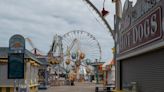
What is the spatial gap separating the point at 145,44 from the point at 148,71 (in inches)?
43.1

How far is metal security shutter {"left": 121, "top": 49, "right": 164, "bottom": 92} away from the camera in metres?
13.7

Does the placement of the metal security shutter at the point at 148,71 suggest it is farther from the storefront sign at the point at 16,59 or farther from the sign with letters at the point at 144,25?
the storefront sign at the point at 16,59

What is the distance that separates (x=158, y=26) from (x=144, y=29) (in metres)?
2.15

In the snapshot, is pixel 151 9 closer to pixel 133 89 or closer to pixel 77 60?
pixel 133 89

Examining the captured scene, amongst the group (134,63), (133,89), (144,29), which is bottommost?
(133,89)

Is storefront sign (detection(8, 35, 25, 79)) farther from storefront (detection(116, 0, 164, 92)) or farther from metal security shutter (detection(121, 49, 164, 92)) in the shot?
metal security shutter (detection(121, 49, 164, 92))

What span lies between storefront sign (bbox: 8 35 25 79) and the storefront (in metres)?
5.77

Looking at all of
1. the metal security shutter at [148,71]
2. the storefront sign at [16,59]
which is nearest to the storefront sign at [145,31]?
the metal security shutter at [148,71]

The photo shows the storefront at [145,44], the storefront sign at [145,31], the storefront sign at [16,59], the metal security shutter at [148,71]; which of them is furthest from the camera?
the storefront sign at [16,59]

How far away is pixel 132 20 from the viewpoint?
18172 mm

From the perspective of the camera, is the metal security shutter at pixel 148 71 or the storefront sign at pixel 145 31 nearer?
the storefront sign at pixel 145 31

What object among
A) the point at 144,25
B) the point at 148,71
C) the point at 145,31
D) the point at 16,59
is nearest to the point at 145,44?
the point at 145,31

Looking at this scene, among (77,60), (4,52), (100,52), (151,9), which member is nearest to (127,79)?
(151,9)

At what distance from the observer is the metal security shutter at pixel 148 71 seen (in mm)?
13672
